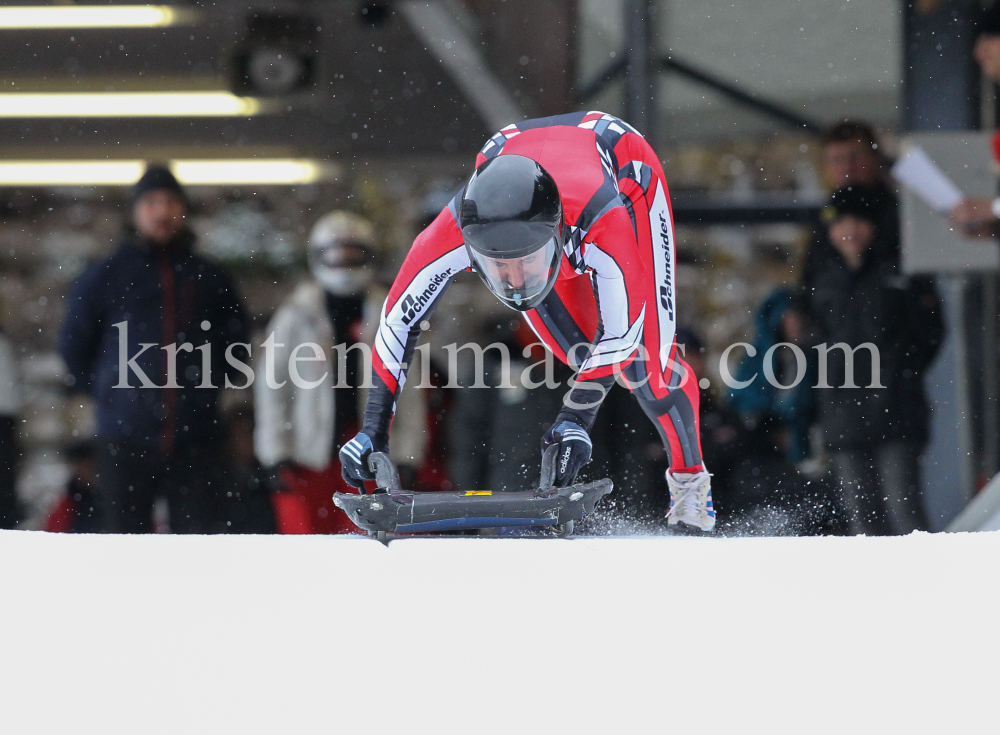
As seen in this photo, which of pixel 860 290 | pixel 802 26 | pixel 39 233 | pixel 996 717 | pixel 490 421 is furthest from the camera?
pixel 39 233

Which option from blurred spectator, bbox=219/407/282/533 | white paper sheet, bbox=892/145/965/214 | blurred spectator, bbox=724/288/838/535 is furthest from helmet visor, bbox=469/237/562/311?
white paper sheet, bbox=892/145/965/214

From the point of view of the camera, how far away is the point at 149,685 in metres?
2.00

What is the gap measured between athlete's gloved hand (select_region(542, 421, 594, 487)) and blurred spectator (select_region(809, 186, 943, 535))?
1915mm

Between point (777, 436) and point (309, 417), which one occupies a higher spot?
point (309, 417)

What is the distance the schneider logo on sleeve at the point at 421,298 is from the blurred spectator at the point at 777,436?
2454 millimetres

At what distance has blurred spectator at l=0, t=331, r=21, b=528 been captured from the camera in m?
5.62

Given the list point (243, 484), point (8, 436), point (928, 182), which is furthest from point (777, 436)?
point (8, 436)

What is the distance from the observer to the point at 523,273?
8.59 ft

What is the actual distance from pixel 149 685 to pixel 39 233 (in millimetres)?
5346

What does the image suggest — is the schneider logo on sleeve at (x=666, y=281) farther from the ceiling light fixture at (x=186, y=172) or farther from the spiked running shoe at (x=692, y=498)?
the ceiling light fixture at (x=186, y=172)

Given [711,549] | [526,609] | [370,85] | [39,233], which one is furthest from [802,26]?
[39,233]

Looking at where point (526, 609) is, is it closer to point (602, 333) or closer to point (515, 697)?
point (515, 697)

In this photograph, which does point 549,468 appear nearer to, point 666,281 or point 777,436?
point 666,281

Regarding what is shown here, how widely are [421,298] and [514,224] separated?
0.46m
